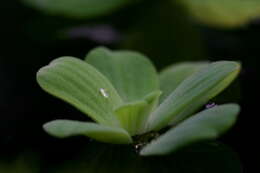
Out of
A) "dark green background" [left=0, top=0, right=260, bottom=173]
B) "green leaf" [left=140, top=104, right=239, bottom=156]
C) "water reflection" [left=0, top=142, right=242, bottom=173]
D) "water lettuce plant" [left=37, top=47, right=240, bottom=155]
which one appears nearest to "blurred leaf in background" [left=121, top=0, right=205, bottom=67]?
"dark green background" [left=0, top=0, right=260, bottom=173]

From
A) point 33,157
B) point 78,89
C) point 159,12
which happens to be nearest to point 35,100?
point 33,157

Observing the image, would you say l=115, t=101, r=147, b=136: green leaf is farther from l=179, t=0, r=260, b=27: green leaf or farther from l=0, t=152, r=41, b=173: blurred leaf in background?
l=179, t=0, r=260, b=27: green leaf

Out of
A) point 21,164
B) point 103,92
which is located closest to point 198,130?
point 103,92

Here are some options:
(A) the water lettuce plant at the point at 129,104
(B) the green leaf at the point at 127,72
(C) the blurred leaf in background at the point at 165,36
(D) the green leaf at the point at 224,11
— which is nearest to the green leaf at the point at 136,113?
(A) the water lettuce plant at the point at 129,104

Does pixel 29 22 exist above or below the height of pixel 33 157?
above

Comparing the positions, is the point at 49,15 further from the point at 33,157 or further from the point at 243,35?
the point at 33,157

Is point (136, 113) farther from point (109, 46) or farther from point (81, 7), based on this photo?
point (81, 7)
